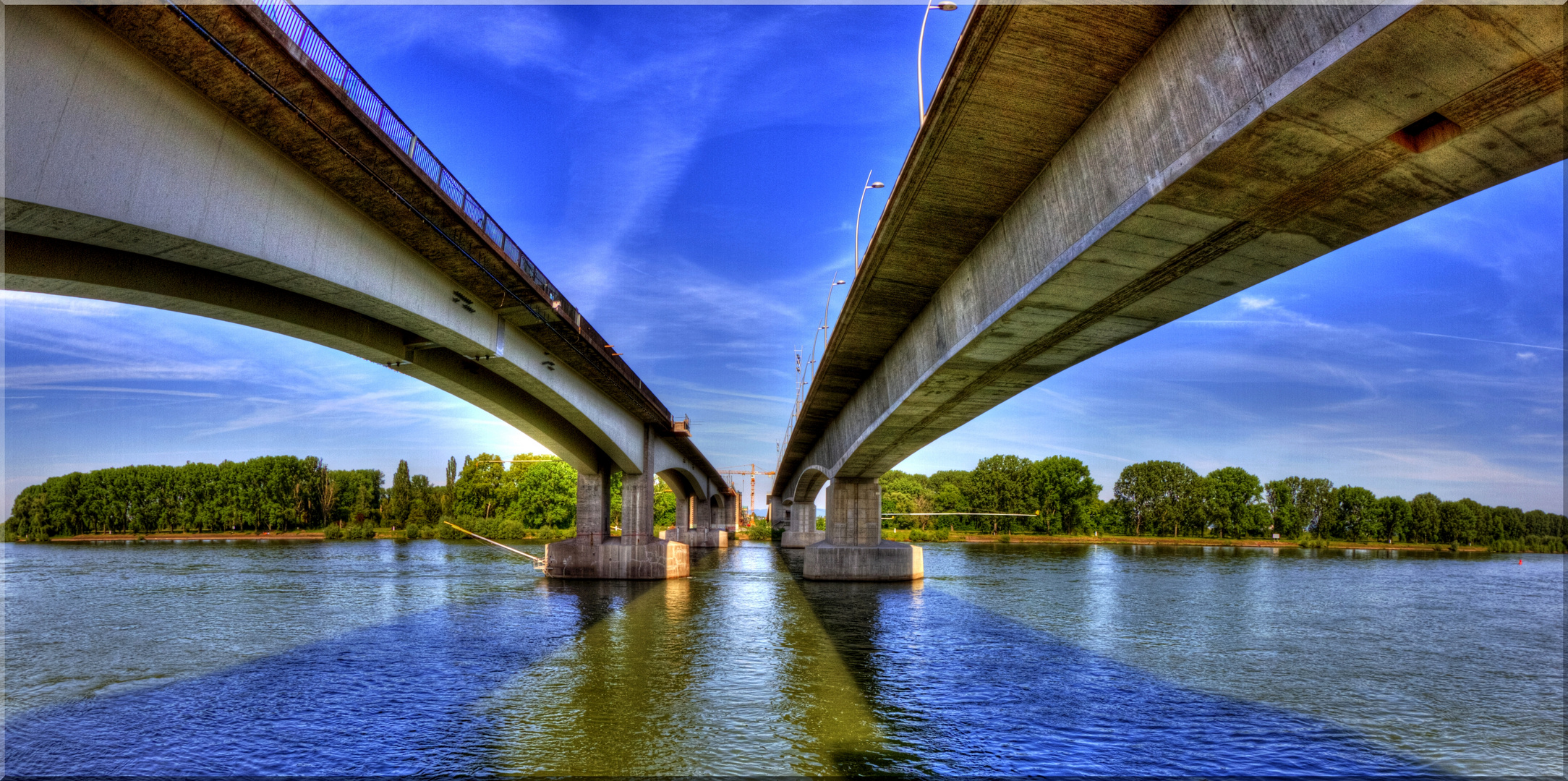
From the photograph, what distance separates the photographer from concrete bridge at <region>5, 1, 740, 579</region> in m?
9.35

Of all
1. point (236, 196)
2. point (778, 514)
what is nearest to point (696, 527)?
point (778, 514)

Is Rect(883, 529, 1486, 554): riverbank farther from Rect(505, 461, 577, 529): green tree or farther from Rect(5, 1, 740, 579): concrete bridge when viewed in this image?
Rect(5, 1, 740, 579): concrete bridge

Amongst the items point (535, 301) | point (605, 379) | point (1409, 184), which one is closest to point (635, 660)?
point (535, 301)

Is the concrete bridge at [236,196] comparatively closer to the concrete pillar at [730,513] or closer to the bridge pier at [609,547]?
the bridge pier at [609,547]

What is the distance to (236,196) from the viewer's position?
12.3m

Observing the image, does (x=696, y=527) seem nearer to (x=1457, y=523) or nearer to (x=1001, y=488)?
(x=1001, y=488)

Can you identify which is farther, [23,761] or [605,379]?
[605,379]

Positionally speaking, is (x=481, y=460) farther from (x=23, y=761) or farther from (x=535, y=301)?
(x=23, y=761)

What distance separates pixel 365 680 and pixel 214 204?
1125 centimetres

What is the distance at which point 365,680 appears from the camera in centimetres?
1770

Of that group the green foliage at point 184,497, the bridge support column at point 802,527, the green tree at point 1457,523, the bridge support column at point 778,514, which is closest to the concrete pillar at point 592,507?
the bridge support column at point 802,527

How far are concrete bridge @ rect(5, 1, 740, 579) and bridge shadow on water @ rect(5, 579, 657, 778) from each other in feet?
25.4

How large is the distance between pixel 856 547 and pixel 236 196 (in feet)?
108

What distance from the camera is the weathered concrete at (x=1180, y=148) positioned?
647cm
